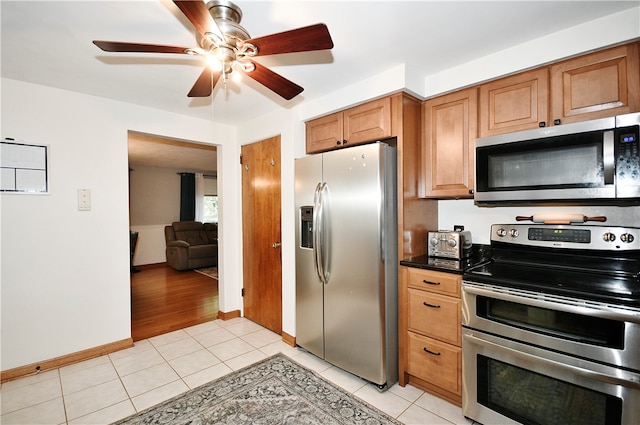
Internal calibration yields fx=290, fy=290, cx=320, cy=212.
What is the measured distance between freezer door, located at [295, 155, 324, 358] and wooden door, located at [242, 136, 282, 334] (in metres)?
0.43

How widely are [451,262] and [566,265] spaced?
0.64m

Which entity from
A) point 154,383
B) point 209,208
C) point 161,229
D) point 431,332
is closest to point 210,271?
point 161,229

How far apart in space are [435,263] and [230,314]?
256 cm

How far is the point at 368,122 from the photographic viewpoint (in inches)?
92.9

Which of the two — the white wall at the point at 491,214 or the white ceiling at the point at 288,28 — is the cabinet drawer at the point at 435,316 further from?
the white ceiling at the point at 288,28

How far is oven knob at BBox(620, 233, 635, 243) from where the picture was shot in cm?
160

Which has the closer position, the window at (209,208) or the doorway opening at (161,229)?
the doorway opening at (161,229)

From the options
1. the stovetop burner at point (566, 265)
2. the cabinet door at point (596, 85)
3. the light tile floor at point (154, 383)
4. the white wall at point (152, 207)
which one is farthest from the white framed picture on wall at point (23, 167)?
the white wall at point (152, 207)

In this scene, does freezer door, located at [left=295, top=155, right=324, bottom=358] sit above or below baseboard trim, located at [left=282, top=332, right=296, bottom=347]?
above

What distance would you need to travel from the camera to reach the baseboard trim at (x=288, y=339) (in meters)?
2.81

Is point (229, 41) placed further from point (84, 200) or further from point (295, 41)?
point (84, 200)

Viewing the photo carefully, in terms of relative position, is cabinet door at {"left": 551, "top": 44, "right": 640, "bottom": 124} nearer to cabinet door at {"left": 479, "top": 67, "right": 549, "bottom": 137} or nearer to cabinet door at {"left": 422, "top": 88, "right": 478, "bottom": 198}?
cabinet door at {"left": 479, "top": 67, "right": 549, "bottom": 137}

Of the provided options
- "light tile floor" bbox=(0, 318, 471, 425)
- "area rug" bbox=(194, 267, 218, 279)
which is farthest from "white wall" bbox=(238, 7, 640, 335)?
"area rug" bbox=(194, 267, 218, 279)

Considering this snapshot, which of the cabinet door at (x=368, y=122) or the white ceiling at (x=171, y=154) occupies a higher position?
the white ceiling at (x=171, y=154)
